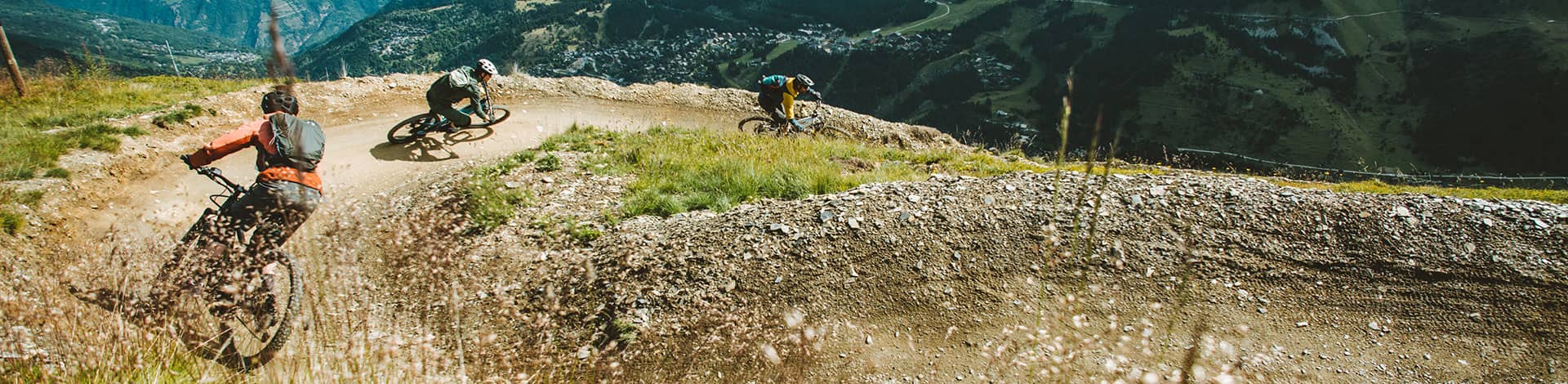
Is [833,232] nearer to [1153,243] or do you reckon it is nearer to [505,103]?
[1153,243]

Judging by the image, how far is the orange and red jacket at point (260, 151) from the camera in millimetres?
6324

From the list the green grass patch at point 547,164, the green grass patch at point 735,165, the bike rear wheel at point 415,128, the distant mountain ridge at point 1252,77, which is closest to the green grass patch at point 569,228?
the green grass patch at point 735,165

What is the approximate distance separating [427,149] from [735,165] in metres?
7.01

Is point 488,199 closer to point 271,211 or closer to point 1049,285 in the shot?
point 271,211

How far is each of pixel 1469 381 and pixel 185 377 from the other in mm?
9399

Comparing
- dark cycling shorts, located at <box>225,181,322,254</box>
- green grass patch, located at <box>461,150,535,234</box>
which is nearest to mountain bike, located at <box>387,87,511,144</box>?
green grass patch, located at <box>461,150,535,234</box>

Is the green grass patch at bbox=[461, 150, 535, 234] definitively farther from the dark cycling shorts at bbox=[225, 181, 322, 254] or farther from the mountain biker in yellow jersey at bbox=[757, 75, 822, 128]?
the mountain biker in yellow jersey at bbox=[757, 75, 822, 128]

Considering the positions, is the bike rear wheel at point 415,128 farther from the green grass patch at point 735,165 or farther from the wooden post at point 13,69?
the wooden post at point 13,69

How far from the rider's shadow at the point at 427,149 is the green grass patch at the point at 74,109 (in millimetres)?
3989

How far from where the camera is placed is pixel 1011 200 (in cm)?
794

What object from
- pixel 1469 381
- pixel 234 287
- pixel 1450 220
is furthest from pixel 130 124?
pixel 1450 220

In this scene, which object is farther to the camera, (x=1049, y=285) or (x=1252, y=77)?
(x=1252, y=77)

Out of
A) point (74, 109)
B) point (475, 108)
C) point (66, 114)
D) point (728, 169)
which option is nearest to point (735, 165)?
point (728, 169)

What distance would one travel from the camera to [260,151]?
6539mm
